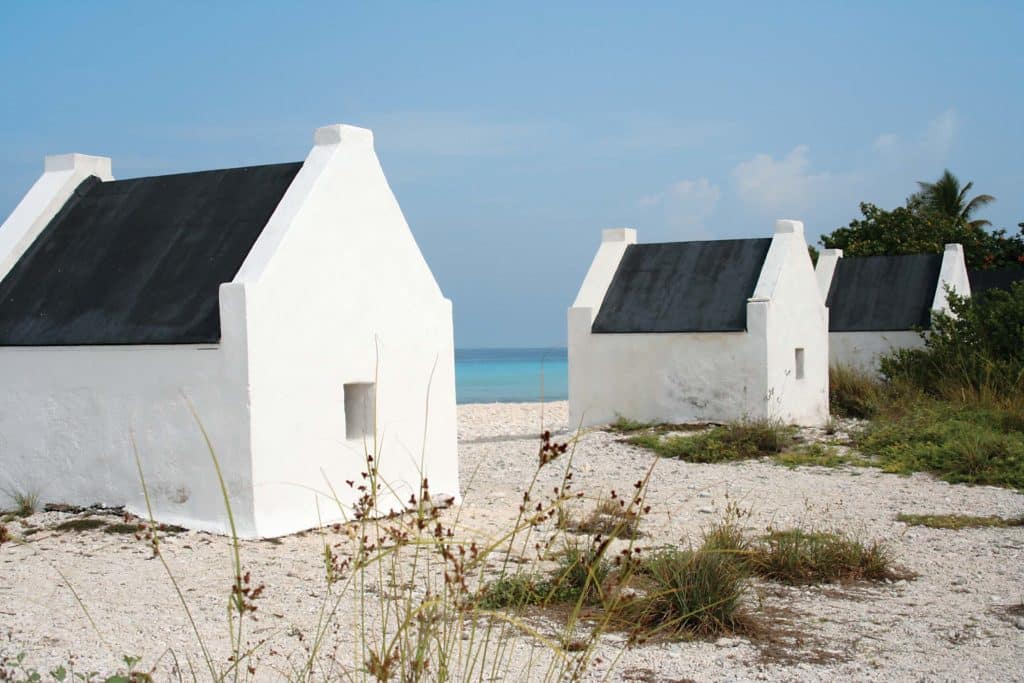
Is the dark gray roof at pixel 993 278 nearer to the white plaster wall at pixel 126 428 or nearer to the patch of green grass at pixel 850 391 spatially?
the patch of green grass at pixel 850 391

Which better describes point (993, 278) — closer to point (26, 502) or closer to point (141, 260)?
point (141, 260)

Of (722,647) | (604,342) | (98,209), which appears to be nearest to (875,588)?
(722,647)

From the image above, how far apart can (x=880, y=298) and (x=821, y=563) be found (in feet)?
66.5

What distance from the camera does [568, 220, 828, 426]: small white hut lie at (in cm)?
1870

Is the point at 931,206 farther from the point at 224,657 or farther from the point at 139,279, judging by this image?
the point at 224,657

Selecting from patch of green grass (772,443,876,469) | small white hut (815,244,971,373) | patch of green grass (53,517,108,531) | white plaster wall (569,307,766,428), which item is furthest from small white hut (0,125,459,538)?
small white hut (815,244,971,373)

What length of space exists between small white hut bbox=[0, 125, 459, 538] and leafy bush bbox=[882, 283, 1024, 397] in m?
10.7

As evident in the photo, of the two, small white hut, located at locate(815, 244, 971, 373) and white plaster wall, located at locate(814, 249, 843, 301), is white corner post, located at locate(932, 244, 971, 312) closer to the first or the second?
small white hut, located at locate(815, 244, 971, 373)

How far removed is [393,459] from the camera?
36.3 ft

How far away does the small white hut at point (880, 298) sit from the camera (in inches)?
1018

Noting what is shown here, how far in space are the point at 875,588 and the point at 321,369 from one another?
5334mm

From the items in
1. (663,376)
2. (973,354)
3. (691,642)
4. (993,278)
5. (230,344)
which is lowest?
(691,642)

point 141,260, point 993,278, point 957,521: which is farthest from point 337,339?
point 993,278

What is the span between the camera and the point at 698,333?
61.9 feet
